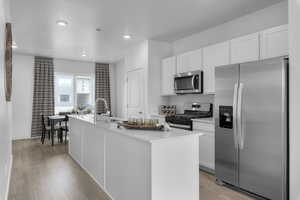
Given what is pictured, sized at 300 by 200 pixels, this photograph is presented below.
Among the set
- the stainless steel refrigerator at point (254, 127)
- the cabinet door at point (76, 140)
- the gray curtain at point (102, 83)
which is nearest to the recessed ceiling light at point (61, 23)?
the cabinet door at point (76, 140)

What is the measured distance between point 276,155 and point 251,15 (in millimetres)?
2392

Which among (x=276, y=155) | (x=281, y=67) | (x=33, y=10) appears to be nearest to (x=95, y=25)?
(x=33, y=10)

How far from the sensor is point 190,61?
411 centimetres

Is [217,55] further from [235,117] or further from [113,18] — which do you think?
[113,18]

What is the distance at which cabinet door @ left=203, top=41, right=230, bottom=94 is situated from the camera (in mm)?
3394

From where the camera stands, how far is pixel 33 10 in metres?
3.19

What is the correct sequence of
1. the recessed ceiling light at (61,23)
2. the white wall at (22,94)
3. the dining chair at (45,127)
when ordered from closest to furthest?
the recessed ceiling light at (61,23) < the dining chair at (45,127) < the white wall at (22,94)

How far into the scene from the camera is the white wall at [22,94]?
6.10m

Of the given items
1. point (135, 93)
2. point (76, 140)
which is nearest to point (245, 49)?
point (135, 93)

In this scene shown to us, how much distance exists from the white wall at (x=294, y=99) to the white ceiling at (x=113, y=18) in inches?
43.3

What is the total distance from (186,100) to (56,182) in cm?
308

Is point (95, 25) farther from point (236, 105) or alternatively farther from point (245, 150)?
point (245, 150)

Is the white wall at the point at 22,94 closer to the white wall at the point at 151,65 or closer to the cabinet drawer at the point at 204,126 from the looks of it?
the white wall at the point at 151,65

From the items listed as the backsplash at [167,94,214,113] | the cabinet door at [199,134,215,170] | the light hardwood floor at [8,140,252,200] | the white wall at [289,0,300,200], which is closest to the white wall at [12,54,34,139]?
the light hardwood floor at [8,140,252,200]
